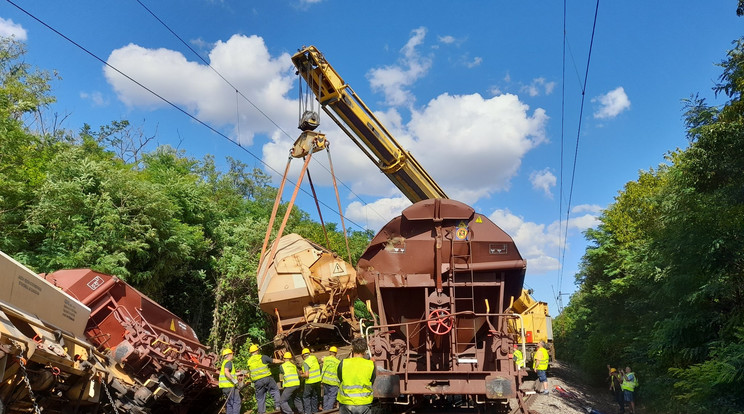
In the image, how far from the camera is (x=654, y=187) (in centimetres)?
2084

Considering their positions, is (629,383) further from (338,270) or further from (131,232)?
(131,232)

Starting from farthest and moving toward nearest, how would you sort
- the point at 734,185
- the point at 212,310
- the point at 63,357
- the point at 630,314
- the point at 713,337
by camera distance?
the point at 630,314 → the point at 212,310 → the point at 713,337 → the point at 734,185 → the point at 63,357

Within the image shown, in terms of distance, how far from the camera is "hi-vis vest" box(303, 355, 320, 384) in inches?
386

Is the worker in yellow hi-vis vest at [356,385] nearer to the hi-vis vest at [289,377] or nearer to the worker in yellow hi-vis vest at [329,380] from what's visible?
the worker in yellow hi-vis vest at [329,380]

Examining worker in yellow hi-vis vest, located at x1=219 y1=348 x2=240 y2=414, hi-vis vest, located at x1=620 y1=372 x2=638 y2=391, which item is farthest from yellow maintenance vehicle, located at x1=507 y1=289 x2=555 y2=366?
worker in yellow hi-vis vest, located at x1=219 y1=348 x2=240 y2=414

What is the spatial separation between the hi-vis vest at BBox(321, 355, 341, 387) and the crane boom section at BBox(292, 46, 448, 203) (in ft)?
18.4

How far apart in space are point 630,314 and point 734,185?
1173 centimetres

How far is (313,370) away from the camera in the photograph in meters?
9.90

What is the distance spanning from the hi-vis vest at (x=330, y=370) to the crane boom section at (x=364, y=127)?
5623 millimetres

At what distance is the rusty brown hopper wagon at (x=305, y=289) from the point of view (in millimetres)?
11070

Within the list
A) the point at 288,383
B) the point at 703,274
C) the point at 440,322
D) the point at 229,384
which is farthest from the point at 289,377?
the point at 703,274

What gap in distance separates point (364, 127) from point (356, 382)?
797 cm

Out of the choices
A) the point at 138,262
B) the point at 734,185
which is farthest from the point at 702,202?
the point at 138,262

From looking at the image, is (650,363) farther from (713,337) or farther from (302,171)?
(302,171)
